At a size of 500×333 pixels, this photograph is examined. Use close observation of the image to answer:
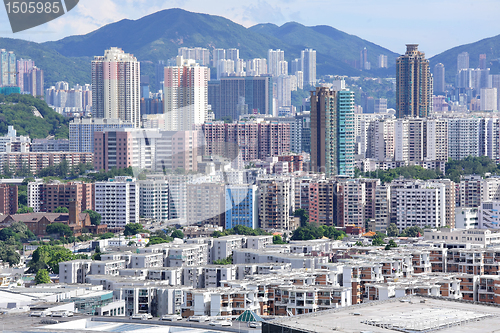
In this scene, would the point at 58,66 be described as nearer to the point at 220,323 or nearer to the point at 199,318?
the point at 199,318

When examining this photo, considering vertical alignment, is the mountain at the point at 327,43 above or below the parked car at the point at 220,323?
above

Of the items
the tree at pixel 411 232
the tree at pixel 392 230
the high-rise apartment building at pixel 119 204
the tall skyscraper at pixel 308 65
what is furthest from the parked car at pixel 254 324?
the tall skyscraper at pixel 308 65

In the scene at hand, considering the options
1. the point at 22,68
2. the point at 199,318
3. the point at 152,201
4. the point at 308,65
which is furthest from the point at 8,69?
the point at 308,65

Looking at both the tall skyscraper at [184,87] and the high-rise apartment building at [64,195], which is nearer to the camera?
the high-rise apartment building at [64,195]

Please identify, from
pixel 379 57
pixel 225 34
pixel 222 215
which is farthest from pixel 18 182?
pixel 379 57

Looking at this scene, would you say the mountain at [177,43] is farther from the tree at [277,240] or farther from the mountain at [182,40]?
the tree at [277,240]

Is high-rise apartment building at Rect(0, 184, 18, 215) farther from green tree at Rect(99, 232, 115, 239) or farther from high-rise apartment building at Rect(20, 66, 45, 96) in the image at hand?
high-rise apartment building at Rect(20, 66, 45, 96)

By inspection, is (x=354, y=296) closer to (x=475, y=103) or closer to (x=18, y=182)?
(x=18, y=182)

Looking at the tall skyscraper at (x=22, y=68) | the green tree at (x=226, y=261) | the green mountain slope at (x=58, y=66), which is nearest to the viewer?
the green tree at (x=226, y=261)
